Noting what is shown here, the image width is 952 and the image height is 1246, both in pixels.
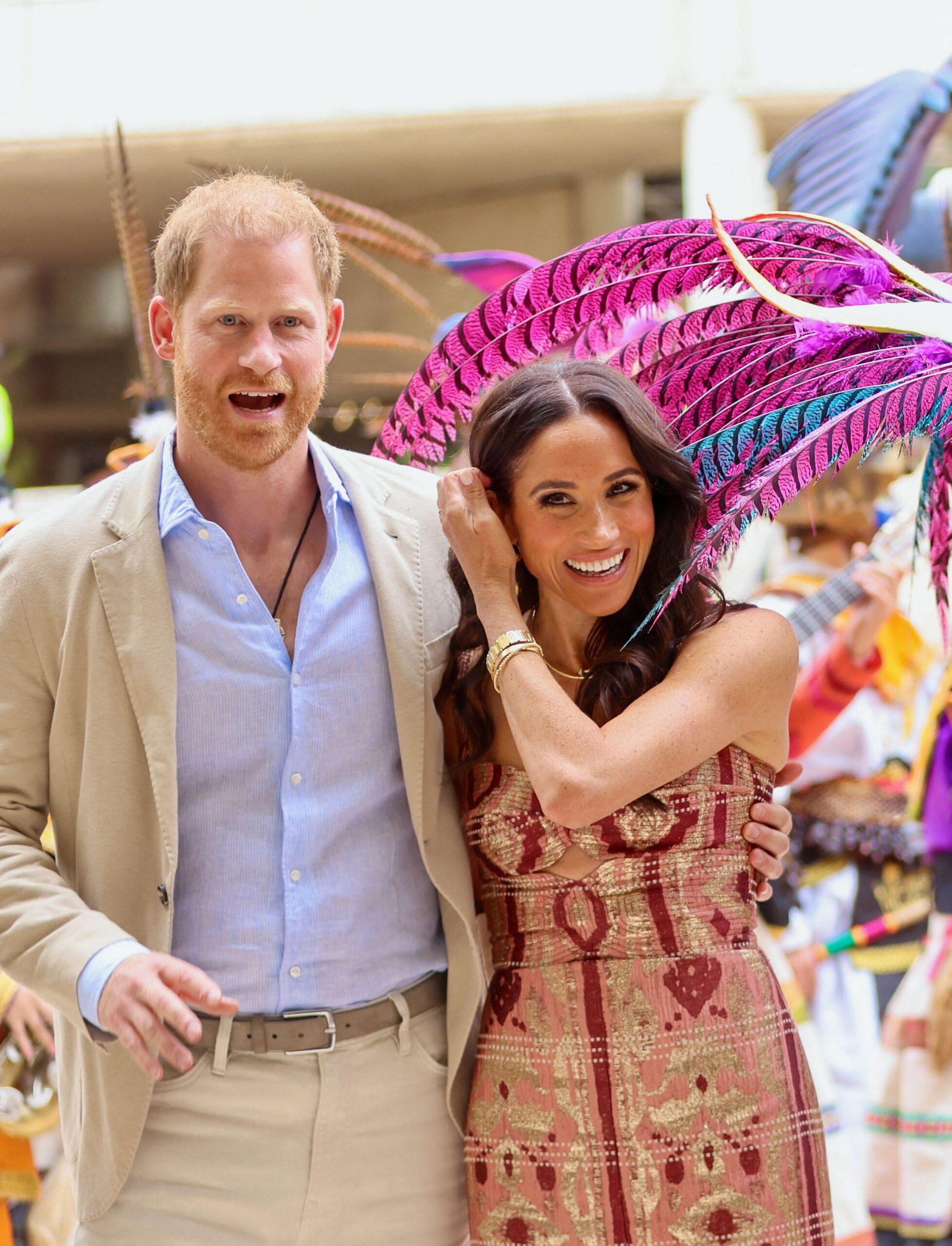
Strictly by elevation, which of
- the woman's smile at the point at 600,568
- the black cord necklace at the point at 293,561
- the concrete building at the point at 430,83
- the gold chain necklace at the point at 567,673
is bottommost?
the gold chain necklace at the point at 567,673

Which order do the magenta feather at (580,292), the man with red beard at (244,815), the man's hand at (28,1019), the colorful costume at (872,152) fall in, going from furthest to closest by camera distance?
1. the colorful costume at (872,152)
2. the man's hand at (28,1019)
3. the man with red beard at (244,815)
4. the magenta feather at (580,292)

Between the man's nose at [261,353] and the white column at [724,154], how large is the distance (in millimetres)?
5361

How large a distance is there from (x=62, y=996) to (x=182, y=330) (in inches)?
32.5

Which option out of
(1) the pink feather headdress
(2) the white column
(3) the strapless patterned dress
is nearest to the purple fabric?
(1) the pink feather headdress

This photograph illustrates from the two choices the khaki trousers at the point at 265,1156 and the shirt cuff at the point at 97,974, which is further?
the khaki trousers at the point at 265,1156

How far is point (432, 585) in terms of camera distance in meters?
2.00

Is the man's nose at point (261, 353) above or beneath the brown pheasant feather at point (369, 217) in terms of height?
beneath

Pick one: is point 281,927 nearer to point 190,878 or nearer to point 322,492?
point 190,878

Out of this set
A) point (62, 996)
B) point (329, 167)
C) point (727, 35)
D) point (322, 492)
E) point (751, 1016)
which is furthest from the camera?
point (329, 167)

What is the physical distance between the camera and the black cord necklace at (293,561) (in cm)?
190

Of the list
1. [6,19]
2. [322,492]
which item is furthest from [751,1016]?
[6,19]

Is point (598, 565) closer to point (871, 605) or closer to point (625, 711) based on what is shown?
point (625, 711)

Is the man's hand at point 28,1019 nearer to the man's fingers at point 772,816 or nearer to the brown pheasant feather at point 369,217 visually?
the man's fingers at point 772,816

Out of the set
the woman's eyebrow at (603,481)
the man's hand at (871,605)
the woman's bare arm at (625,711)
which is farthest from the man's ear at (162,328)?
the man's hand at (871,605)
